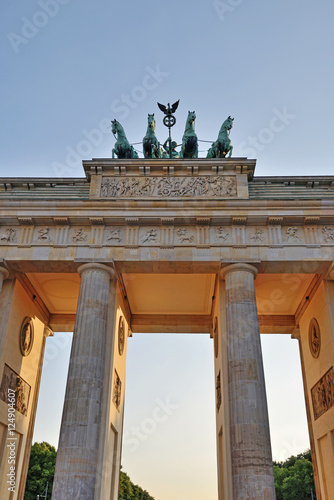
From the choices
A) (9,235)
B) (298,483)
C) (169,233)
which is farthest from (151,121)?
(298,483)

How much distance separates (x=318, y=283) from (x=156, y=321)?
1005 centimetres

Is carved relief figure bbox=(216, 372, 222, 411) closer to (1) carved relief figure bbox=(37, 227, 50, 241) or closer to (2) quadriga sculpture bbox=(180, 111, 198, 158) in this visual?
(1) carved relief figure bbox=(37, 227, 50, 241)

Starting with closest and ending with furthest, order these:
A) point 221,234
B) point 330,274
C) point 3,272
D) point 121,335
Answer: point 330,274 < point 3,272 < point 221,234 < point 121,335

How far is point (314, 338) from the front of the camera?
72.9ft

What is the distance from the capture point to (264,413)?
53.4ft

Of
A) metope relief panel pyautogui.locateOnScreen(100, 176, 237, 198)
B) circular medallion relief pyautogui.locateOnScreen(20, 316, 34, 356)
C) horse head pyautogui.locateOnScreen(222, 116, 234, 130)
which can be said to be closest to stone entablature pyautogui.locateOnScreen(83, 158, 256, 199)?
metope relief panel pyautogui.locateOnScreen(100, 176, 237, 198)

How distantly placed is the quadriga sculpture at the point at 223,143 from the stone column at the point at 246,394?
Answer: 7497mm

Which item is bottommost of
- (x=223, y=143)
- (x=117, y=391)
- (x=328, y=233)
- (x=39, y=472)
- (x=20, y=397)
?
(x=39, y=472)

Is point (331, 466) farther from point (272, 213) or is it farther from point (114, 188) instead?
point (114, 188)

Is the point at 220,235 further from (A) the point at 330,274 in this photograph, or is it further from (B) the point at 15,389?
(B) the point at 15,389

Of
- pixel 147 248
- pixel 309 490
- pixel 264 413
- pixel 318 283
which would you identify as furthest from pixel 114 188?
pixel 309 490

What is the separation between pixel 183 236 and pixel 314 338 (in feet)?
29.0

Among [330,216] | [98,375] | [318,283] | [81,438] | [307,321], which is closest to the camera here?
[81,438]

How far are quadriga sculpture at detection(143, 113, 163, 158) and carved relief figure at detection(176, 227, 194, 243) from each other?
20.0 ft
